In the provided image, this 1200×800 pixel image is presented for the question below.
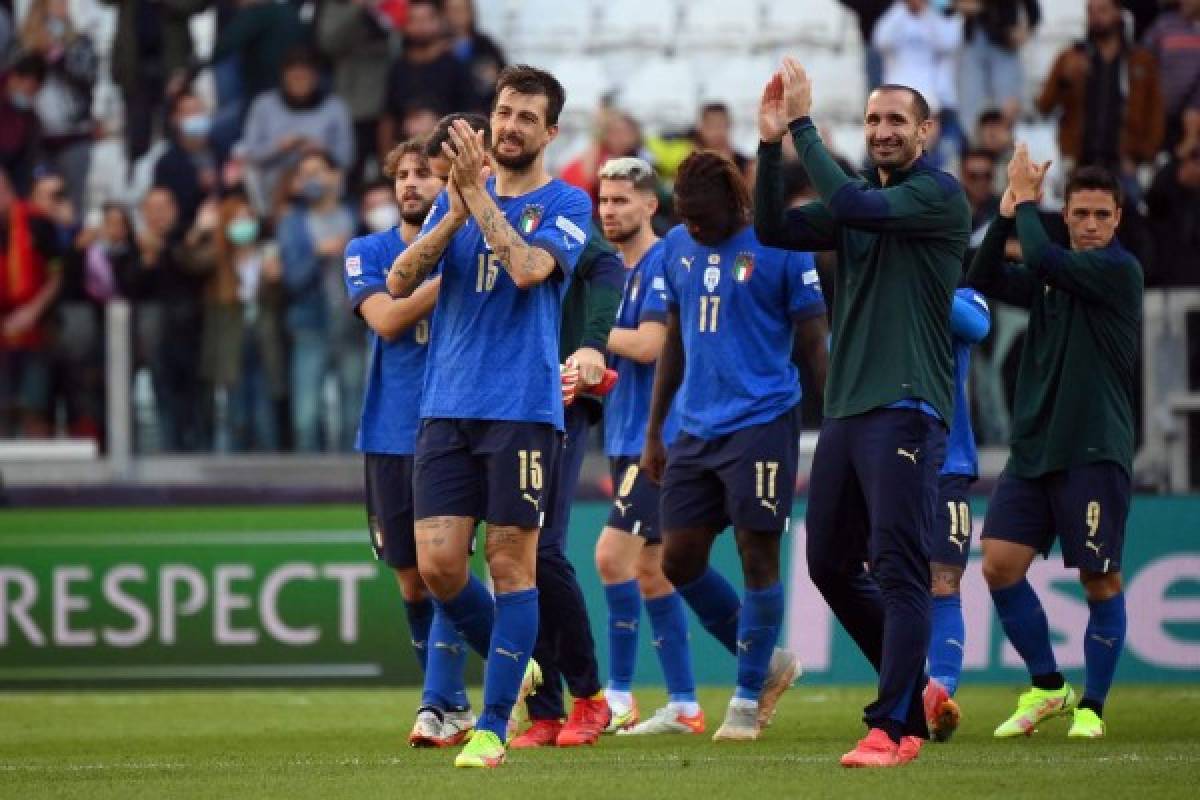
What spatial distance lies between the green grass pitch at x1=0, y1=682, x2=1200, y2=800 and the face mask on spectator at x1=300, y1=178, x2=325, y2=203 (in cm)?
419

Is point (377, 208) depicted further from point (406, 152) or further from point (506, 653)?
point (506, 653)

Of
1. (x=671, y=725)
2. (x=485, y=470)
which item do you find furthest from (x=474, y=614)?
(x=671, y=725)

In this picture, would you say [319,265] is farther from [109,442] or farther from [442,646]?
[442,646]

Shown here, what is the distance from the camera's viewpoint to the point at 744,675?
374 inches

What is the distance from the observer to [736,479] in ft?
30.8

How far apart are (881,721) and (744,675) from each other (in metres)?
1.84

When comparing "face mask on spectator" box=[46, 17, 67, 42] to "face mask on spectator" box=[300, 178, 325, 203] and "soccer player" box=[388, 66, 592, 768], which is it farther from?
"soccer player" box=[388, 66, 592, 768]

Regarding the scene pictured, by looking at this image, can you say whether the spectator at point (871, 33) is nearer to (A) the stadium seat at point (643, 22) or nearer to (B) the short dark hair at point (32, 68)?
(A) the stadium seat at point (643, 22)

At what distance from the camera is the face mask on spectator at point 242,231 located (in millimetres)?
15062

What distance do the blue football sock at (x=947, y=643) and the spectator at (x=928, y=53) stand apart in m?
6.05

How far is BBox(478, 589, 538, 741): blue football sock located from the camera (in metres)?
7.77

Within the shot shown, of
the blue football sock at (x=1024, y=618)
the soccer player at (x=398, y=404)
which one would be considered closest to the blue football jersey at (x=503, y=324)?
the soccer player at (x=398, y=404)

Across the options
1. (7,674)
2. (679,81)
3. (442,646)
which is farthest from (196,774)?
(679,81)

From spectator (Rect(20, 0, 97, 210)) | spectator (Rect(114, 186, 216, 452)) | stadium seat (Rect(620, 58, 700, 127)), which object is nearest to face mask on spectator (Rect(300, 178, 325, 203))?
spectator (Rect(114, 186, 216, 452))
